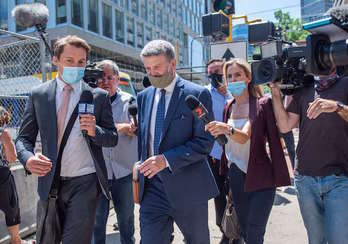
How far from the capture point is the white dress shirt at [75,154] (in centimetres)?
284

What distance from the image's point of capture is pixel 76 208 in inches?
110

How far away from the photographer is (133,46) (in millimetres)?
35125

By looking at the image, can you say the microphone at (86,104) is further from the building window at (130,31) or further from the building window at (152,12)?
the building window at (152,12)

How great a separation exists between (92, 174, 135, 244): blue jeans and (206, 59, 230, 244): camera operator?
40.2 inches

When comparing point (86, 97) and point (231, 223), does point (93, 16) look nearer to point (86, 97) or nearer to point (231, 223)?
point (231, 223)

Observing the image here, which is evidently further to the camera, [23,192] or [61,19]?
[61,19]

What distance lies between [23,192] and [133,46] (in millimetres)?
31289

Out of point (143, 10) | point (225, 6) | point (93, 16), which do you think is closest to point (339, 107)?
point (225, 6)

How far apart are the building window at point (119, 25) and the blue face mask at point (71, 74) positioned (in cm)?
3060

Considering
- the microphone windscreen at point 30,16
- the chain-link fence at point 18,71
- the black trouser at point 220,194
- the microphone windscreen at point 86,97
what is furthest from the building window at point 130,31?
the microphone windscreen at point 86,97

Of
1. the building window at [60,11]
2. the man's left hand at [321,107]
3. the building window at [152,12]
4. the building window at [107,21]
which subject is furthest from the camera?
the building window at [152,12]

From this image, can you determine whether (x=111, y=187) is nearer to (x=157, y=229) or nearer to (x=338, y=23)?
(x=157, y=229)

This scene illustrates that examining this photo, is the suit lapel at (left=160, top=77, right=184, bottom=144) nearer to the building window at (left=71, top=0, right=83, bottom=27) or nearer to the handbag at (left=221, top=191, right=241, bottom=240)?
the handbag at (left=221, top=191, right=241, bottom=240)

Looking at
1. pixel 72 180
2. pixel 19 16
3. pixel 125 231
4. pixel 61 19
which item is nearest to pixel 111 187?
pixel 125 231
